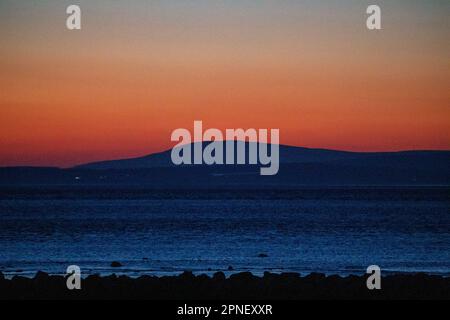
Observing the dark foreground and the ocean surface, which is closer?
the dark foreground

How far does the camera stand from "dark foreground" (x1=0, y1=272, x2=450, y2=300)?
59.9ft

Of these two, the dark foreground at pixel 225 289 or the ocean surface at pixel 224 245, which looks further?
the ocean surface at pixel 224 245

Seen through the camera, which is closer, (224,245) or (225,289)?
(225,289)

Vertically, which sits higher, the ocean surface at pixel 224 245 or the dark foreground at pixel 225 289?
the dark foreground at pixel 225 289

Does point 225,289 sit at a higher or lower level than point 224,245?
higher

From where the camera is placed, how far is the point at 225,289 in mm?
19062

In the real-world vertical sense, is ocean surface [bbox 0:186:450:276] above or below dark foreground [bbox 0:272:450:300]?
below

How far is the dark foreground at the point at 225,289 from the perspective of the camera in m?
18.2
